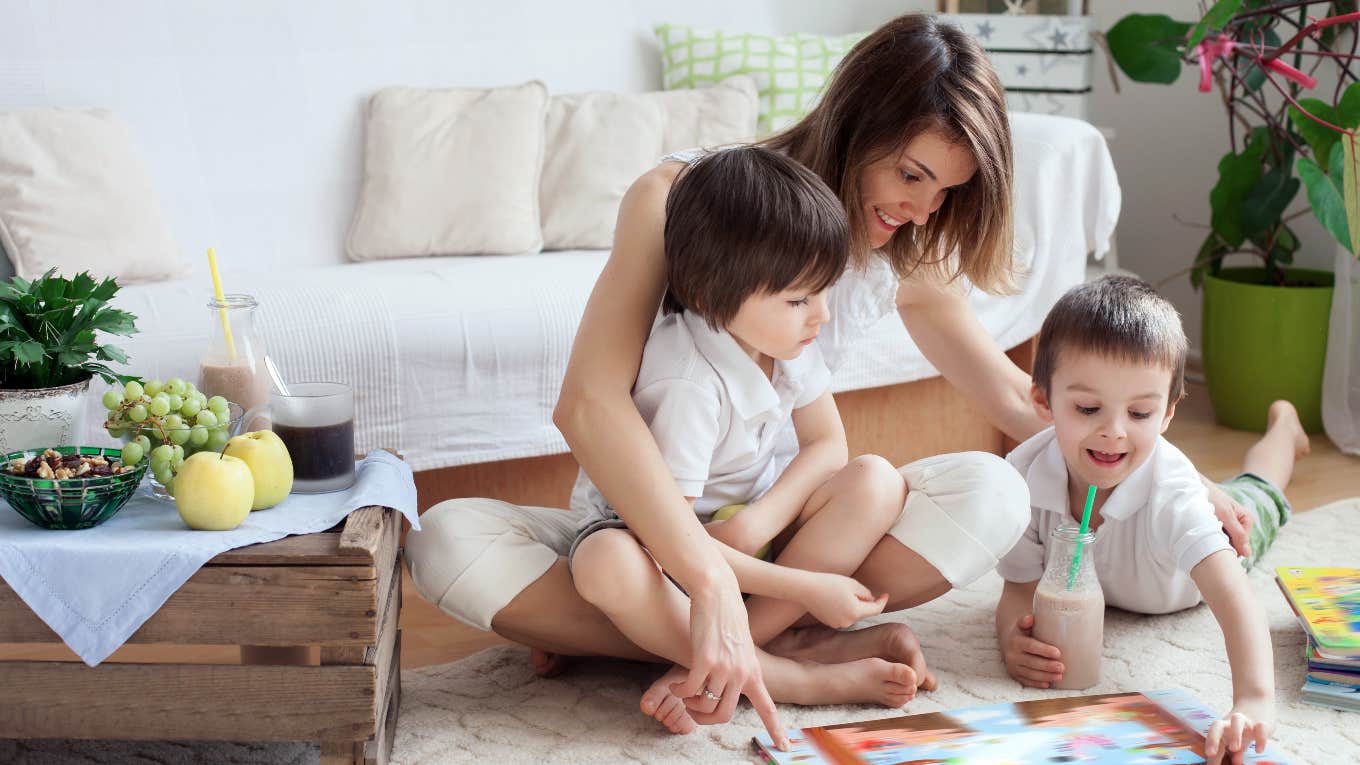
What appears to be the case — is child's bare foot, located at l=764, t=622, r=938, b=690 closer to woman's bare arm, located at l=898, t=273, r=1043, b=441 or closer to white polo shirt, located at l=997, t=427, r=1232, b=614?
white polo shirt, located at l=997, t=427, r=1232, b=614

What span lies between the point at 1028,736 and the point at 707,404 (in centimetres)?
43

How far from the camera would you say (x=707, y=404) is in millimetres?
1296

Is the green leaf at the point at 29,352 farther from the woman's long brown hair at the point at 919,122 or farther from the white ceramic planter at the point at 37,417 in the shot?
the woman's long brown hair at the point at 919,122


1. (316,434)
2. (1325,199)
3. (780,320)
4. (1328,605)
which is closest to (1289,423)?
(1325,199)

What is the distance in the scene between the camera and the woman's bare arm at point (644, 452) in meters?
1.18

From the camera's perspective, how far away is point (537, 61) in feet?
8.35

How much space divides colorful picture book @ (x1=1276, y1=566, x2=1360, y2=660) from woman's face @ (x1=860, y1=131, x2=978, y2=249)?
0.61 m

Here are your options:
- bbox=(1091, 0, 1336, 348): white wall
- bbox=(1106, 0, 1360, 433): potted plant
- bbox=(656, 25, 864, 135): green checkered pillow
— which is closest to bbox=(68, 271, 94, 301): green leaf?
bbox=(656, 25, 864, 135): green checkered pillow

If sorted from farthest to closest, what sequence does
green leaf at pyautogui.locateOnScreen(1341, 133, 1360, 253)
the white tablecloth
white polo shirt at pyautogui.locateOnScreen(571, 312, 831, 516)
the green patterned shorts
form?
1. the green patterned shorts
2. green leaf at pyautogui.locateOnScreen(1341, 133, 1360, 253)
3. white polo shirt at pyautogui.locateOnScreen(571, 312, 831, 516)
4. the white tablecloth

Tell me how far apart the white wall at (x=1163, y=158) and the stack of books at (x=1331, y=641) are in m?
1.63

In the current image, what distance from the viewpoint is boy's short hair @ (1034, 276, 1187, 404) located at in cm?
142

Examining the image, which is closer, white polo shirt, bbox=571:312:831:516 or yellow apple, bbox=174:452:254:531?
yellow apple, bbox=174:452:254:531

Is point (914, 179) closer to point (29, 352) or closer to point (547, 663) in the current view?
point (547, 663)

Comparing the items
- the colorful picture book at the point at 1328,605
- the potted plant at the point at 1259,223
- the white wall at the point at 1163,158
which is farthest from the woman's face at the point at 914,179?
the white wall at the point at 1163,158
